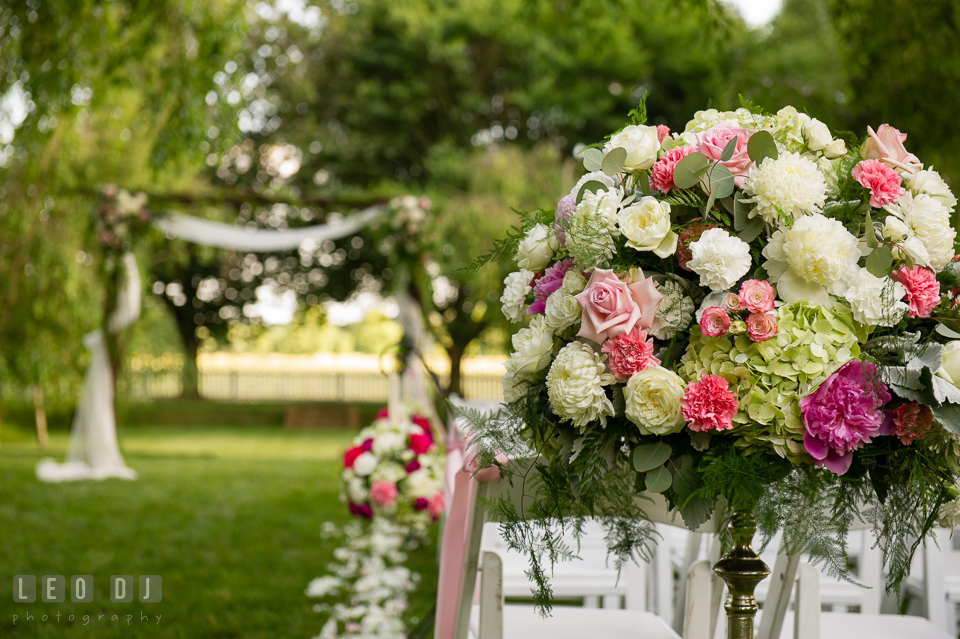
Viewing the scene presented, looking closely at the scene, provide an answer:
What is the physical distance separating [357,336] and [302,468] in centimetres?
1914

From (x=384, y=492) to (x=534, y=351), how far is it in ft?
8.39

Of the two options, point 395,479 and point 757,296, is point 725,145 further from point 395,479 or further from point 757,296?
point 395,479

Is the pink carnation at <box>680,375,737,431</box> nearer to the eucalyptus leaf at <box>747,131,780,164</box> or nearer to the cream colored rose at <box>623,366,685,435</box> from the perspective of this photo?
the cream colored rose at <box>623,366,685,435</box>

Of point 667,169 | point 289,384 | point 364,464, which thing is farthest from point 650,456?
point 289,384

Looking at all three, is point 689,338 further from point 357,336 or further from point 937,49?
point 357,336

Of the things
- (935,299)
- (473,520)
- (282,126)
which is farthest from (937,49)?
(282,126)

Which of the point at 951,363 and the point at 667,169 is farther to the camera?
the point at 667,169

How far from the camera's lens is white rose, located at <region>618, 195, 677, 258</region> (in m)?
1.07

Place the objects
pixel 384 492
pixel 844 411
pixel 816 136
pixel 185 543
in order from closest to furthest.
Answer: pixel 844 411 < pixel 816 136 < pixel 384 492 < pixel 185 543

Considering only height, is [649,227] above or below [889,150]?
below

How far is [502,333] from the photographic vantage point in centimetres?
1530

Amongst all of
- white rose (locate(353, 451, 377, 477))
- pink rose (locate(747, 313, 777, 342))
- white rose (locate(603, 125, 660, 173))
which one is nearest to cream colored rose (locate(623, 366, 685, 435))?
pink rose (locate(747, 313, 777, 342))

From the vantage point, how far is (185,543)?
4.75 meters

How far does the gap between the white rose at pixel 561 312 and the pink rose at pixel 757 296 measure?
23 cm
